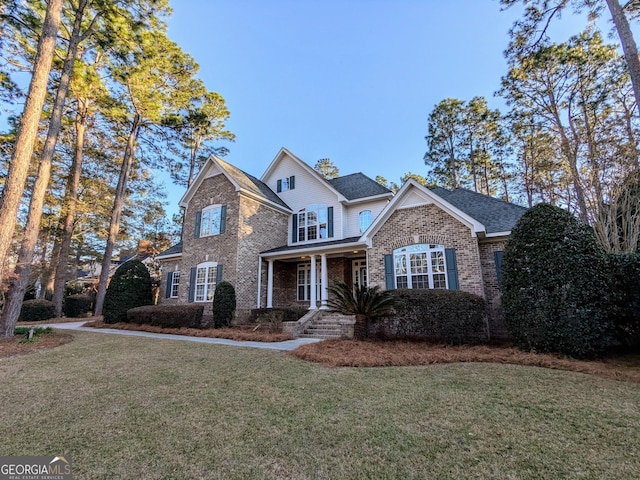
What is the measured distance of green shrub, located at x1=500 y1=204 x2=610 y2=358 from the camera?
264 inches

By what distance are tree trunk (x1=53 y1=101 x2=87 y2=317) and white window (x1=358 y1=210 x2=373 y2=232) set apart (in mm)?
17236

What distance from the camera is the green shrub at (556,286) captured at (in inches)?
264

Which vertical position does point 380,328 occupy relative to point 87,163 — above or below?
below

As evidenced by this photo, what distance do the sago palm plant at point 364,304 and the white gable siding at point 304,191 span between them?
6.24 m

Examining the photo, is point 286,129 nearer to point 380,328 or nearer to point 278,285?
point 278,285

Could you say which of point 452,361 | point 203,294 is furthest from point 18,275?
point 452,361

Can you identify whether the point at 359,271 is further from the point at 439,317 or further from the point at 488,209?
the point at 439,317

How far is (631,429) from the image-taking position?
3393 mm

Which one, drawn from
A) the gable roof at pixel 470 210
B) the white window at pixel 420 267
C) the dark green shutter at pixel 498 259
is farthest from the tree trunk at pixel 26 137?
the dark green shutter at pixel 498 259

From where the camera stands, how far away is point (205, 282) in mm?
15422

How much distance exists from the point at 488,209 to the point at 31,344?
649 inches

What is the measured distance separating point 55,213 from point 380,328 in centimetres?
2413

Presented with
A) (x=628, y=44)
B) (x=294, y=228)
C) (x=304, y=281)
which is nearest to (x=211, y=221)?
(x=294, y=228)

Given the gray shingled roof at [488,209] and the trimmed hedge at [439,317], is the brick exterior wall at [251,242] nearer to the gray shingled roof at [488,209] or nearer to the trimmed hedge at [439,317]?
the trimmed hedge at [439,317]
